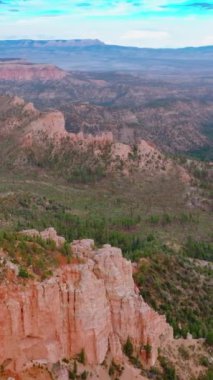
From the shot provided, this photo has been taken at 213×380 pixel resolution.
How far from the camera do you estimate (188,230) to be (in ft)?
325

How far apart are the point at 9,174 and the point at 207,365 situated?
8745 cm

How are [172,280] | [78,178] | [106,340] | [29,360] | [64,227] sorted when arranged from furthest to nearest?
[78,178], [64,227], [172,280], [106,340], [29,360]

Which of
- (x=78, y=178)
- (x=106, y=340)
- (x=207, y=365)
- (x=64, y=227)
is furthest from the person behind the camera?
(x=78, y=178)

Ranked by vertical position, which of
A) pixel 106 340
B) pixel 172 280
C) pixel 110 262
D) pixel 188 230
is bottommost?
pixel 188 230

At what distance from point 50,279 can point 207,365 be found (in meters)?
15.6

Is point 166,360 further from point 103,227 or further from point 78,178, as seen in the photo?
point 78,178

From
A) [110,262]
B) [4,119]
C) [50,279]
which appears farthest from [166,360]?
[4,119]

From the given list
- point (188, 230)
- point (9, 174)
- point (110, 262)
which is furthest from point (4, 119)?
point (110, 262)

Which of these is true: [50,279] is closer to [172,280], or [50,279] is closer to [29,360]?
[29,360]

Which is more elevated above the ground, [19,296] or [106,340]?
[19,296]

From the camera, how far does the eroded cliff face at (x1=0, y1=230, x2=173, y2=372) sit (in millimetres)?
34750

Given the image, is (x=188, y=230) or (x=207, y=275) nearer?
(x=207, y=275)

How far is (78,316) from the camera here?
37406mm

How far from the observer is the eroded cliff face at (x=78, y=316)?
3475 centimetres
